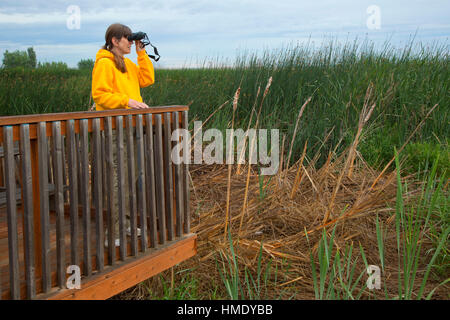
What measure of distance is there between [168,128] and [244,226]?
135cm

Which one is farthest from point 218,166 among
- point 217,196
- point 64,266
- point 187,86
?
point 64,266

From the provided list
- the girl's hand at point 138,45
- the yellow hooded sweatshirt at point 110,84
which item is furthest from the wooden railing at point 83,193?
the girl's hand at point 138,45

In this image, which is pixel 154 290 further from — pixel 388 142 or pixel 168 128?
pixel 388 142

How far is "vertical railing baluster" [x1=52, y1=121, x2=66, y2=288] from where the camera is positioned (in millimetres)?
2406

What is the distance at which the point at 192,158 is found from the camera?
249 inches

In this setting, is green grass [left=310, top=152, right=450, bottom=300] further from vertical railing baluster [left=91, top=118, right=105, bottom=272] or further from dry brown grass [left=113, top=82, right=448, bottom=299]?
vertical railing baluster [left=91, top=118, right=105, bottom=272]

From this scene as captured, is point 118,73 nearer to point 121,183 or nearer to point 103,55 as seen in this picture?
point 103,55

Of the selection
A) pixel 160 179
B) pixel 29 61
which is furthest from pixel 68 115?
pixel 29 61

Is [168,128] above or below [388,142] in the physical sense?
above

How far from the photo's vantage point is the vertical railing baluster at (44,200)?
233cm

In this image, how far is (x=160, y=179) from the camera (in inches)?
124

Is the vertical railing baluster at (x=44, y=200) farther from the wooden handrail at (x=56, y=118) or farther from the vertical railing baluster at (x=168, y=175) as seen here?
the vertical railing baluster at (x=168, y=175)

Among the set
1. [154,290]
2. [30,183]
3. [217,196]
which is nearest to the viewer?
[30,183]

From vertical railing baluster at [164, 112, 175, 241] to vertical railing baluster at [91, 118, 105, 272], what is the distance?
0.59 m
